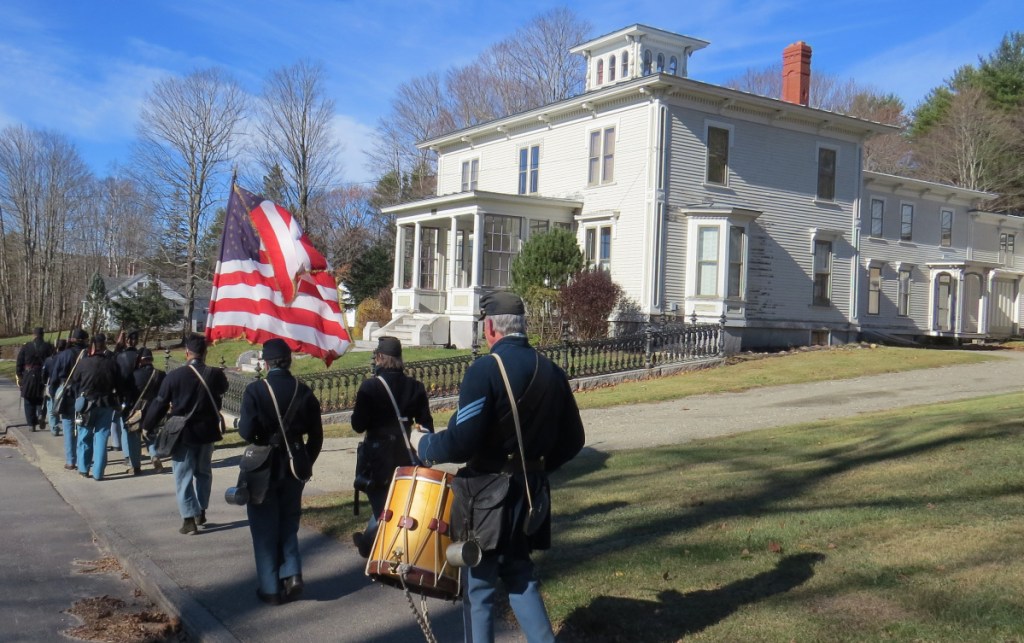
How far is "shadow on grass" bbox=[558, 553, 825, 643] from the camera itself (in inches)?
210

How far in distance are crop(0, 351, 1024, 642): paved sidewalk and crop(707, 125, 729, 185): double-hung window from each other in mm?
9517

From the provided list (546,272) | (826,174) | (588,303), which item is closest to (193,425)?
(588,303)

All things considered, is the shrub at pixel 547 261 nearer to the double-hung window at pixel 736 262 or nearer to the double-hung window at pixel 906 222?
the double-hung window at pixel 736 262

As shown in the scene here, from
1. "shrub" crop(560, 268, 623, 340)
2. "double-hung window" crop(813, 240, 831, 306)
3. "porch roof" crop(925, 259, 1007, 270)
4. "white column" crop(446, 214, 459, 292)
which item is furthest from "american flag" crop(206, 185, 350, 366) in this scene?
"porch roof" crop(925, 259, 1007, 270)

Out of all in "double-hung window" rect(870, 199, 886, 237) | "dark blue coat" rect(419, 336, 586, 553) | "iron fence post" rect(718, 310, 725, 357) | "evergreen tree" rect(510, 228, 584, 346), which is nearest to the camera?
"dark blue coat" rect(419, 336, 586, 553)

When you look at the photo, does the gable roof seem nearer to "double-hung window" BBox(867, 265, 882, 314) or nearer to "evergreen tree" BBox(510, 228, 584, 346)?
"evergreen tree" BBox(510, 228, 584, 346)

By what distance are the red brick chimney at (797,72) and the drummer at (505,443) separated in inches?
1179

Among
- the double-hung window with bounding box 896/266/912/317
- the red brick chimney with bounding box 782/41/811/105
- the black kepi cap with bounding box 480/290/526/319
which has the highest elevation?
the red brick chimney with bounding box 782/41/811/105

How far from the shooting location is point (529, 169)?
31156mm

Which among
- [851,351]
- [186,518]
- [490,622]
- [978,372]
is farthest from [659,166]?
[490,622]

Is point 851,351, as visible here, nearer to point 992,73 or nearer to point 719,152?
point 719,152

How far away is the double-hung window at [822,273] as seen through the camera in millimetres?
30438

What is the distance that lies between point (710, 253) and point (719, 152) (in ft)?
11.0

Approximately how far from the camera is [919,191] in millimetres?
35688
